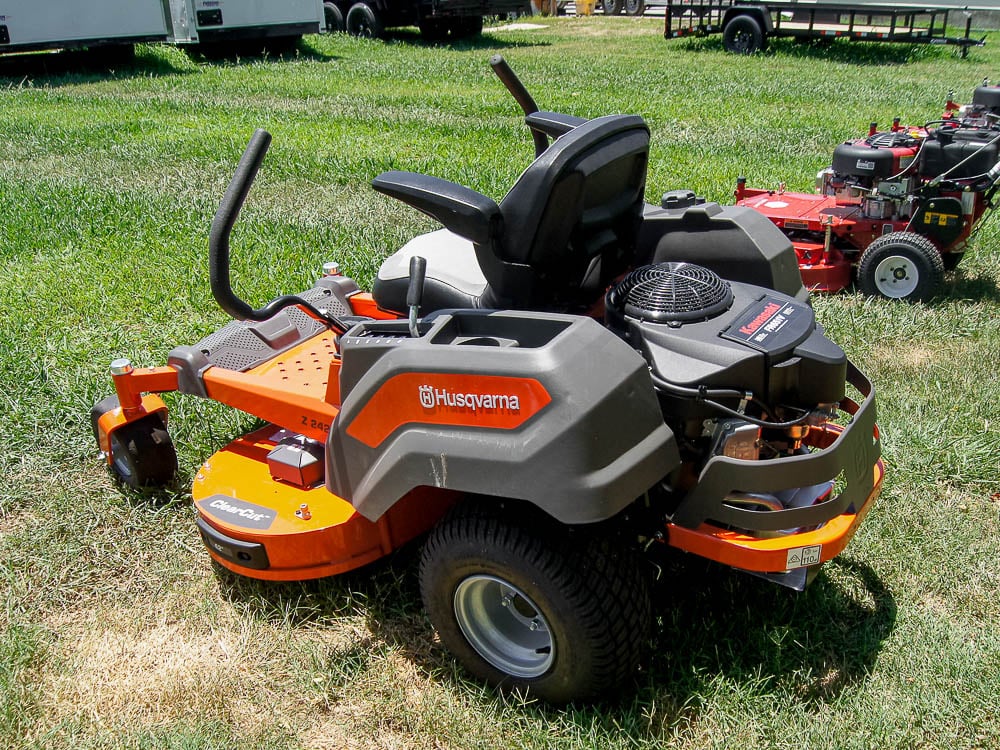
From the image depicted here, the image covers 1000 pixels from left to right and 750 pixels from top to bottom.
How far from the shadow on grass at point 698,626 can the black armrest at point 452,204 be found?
1138 mm

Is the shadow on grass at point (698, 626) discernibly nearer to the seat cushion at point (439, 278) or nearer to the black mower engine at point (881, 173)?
the seat cushion at point (439, 278)

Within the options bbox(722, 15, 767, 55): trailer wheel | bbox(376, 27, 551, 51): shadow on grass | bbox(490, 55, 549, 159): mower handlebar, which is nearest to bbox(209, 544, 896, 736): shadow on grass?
bbox(490, 55, 549, 159): mower handlebar

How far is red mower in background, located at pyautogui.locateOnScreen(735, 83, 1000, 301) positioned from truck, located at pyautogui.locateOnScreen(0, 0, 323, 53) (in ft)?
36.9

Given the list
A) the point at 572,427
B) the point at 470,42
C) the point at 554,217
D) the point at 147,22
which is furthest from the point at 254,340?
the point at 470,42

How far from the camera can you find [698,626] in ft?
8.84

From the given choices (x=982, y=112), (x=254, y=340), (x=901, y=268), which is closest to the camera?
(x=254, y=340)

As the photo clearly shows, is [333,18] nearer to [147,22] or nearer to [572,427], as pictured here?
[147,22]

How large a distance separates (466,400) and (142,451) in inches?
64.7

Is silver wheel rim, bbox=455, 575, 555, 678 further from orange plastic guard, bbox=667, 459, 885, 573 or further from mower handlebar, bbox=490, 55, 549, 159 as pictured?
mower handlebar, bbox=490, 55, 549, 159

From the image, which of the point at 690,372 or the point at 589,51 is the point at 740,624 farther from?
the point at 589,51

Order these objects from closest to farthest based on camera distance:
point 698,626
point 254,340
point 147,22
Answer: point 698,626, point 254,340, point 147,22

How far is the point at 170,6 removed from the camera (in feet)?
46.9

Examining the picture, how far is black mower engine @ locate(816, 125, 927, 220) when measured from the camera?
5199mm

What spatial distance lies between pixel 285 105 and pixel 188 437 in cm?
786
